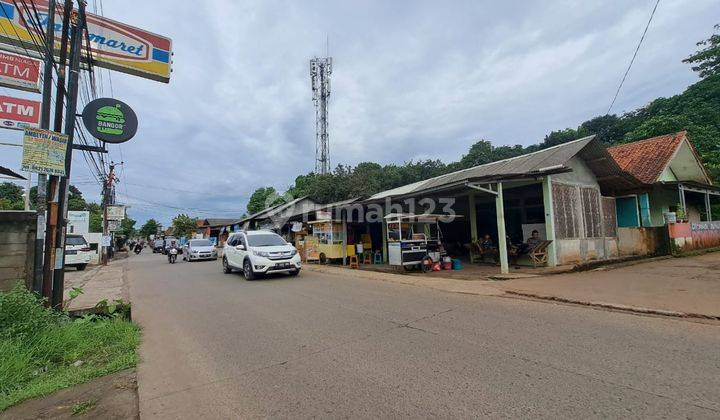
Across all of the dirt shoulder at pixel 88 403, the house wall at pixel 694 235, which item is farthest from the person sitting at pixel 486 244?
the dirt shoulder at pixel 88 403

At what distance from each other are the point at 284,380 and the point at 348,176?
1123 inches

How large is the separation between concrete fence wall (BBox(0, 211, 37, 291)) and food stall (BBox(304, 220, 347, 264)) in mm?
11852

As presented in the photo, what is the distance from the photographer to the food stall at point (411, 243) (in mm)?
12910

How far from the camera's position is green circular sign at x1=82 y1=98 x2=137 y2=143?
264 inches

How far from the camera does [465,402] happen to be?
3.13 meters

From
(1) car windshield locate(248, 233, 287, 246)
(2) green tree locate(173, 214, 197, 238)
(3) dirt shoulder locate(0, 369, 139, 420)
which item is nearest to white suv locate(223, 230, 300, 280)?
(1) car windshield locate(248, 233, 287, 246)

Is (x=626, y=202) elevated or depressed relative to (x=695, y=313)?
elevated

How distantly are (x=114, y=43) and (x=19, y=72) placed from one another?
7.60 ft

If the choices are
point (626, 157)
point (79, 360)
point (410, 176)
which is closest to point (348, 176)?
point (410, 176)

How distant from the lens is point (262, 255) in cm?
1217

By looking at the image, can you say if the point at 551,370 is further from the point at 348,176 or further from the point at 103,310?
the point at 348,176

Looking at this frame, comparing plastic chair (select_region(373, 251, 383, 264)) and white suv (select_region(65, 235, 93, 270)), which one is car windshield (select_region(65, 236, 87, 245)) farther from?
plastic chair (select_region(373, 251, 383, 264))

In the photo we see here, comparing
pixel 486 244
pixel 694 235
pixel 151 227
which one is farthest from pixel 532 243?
pixel 151 227

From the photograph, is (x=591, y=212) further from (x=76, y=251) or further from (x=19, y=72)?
(x=76, y=251)
